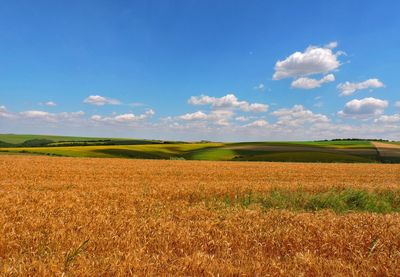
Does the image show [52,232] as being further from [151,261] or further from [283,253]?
[283,253]

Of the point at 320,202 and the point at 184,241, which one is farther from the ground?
the point at 184,241

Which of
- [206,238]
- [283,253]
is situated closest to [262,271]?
[283,253]

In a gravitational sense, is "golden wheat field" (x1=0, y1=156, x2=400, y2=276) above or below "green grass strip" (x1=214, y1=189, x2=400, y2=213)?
above

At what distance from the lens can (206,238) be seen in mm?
6109

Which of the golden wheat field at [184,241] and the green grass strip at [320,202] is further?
the green grass strip at [320,202]

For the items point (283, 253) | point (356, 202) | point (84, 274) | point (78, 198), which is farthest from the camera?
point (356, 202)

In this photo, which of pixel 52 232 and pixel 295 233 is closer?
pixel 52 232

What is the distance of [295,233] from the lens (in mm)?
6547

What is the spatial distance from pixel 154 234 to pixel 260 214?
10.5 ft

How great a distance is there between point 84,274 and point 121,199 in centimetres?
672

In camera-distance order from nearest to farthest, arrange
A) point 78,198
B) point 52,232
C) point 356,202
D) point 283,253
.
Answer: point 283,253
point 52,232
point 78,198
point 356,202

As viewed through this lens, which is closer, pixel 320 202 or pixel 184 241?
pixel 184 241

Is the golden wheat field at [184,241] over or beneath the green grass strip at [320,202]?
over

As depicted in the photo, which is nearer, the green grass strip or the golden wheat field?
the golden wheat field
